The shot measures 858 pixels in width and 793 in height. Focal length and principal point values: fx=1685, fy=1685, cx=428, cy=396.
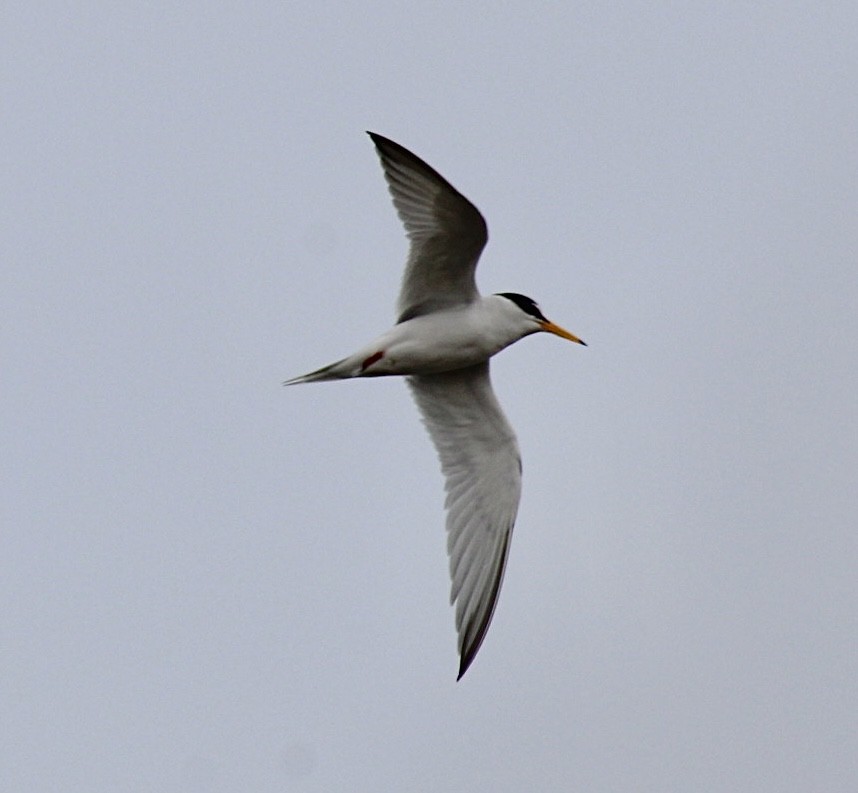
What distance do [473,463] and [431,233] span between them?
2.23 meters

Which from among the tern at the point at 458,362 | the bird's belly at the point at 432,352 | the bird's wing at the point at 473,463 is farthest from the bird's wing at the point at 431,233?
the bird's wing at the point at 473,463

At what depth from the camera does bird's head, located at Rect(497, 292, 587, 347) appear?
38.9ft

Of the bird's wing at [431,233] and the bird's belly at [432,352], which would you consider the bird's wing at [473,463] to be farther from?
the bird's wing at [431,233]

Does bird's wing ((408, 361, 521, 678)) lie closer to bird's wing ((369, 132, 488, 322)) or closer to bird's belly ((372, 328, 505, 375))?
bird's belly ((372, 328, 505, 375))

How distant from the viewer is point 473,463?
12555 millimetres

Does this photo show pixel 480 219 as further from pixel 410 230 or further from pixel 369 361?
pixel 369 361

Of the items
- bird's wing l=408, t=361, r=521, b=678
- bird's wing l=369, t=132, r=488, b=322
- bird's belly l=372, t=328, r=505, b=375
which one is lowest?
bird's wing l=408, t=361, r=521, b=678

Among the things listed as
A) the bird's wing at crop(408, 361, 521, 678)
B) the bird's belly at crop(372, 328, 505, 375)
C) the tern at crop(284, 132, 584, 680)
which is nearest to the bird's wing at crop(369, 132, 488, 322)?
the tern at crop(284, 132, 584, 680)

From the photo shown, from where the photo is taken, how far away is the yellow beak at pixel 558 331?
12.0 metres

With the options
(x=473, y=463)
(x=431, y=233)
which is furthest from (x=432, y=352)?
(x=473, y=463)

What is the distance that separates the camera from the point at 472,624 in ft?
38.4

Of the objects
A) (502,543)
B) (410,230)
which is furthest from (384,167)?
(502,543)

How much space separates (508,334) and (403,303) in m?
0.78

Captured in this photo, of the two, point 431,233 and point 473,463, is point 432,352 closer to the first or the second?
point 431,233
